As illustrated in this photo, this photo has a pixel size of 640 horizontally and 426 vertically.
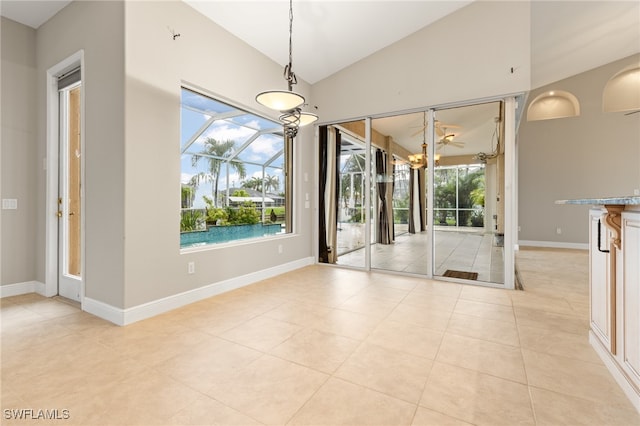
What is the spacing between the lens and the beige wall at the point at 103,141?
8.68 ft

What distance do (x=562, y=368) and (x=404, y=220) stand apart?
297cm

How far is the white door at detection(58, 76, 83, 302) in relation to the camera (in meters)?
3.48

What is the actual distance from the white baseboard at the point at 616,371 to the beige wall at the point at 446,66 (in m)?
2.92

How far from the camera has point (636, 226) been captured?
154 cm

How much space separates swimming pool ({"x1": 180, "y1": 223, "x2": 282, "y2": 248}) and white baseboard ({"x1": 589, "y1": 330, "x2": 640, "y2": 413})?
146 inches

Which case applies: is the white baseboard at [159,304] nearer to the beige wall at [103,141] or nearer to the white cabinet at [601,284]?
the beige wall at [103,141]

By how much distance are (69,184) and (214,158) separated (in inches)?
155

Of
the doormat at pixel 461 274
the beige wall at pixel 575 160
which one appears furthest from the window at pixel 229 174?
the beige wall at pixel 575 160

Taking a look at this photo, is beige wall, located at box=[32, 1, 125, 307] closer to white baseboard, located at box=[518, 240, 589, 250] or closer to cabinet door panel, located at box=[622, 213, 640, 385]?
cabinet door panel, located at box=[622, 213, 640, 385]

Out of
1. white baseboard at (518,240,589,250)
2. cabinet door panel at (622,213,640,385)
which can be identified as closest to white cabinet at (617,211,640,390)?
cabinet door panel at (622,213,640,385)

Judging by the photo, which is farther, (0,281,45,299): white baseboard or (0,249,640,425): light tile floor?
(0,281,45,299): white baseboard

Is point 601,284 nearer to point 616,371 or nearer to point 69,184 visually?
point 616,371

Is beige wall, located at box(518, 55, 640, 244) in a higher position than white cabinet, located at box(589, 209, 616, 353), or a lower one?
higher

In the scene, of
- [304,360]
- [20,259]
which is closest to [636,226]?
[304,360]
